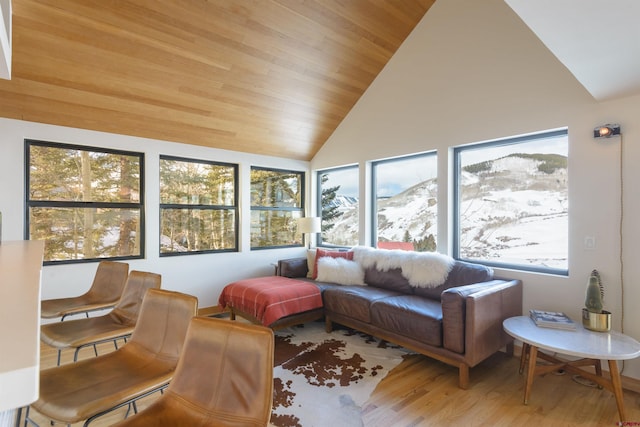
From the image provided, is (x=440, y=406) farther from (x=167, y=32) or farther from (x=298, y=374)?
(x=167, y=32)

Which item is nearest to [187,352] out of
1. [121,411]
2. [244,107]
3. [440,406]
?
[121,411]

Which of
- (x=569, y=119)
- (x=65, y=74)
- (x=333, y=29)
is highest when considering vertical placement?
(x=333, y=29)

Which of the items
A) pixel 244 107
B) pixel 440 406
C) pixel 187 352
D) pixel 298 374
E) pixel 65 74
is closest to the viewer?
pixel 187 352

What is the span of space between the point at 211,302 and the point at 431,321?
9.62 feet

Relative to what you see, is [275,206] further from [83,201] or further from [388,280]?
[83,201]

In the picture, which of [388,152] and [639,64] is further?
[388,152]

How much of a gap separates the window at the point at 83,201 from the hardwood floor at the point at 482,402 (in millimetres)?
1244

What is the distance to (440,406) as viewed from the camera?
218 cm

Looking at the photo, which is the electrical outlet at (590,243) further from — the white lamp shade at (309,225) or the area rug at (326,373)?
A: the white lamp shade at (309,225)

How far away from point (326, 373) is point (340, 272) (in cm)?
146

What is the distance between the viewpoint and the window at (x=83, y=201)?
3201 mm

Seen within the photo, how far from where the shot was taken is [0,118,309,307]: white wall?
118 inches

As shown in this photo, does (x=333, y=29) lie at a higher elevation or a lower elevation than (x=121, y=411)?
higher

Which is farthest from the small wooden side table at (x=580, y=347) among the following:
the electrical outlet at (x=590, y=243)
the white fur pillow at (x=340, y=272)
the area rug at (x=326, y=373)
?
the white fur pillow at (x=340, y=272)
